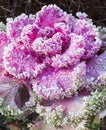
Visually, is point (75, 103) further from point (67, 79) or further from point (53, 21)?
point (53, 21)

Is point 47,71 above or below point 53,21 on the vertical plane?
below

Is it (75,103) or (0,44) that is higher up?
(0,44)

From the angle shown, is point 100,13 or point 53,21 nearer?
point 53,21

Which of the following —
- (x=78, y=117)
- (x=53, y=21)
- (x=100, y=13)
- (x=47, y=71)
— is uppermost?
(x=100, y=13)

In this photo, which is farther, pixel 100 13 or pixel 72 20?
pixel 100 13

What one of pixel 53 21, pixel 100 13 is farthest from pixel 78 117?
pixel 100 13

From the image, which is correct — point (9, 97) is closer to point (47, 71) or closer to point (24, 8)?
point (47, 71)

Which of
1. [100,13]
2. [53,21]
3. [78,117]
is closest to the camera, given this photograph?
[78,117]

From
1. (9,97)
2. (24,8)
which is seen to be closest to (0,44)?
(9,97)

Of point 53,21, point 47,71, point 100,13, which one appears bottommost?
point 47,71

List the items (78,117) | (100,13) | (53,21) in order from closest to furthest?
(78,117)
(53,21)
(100,13)
